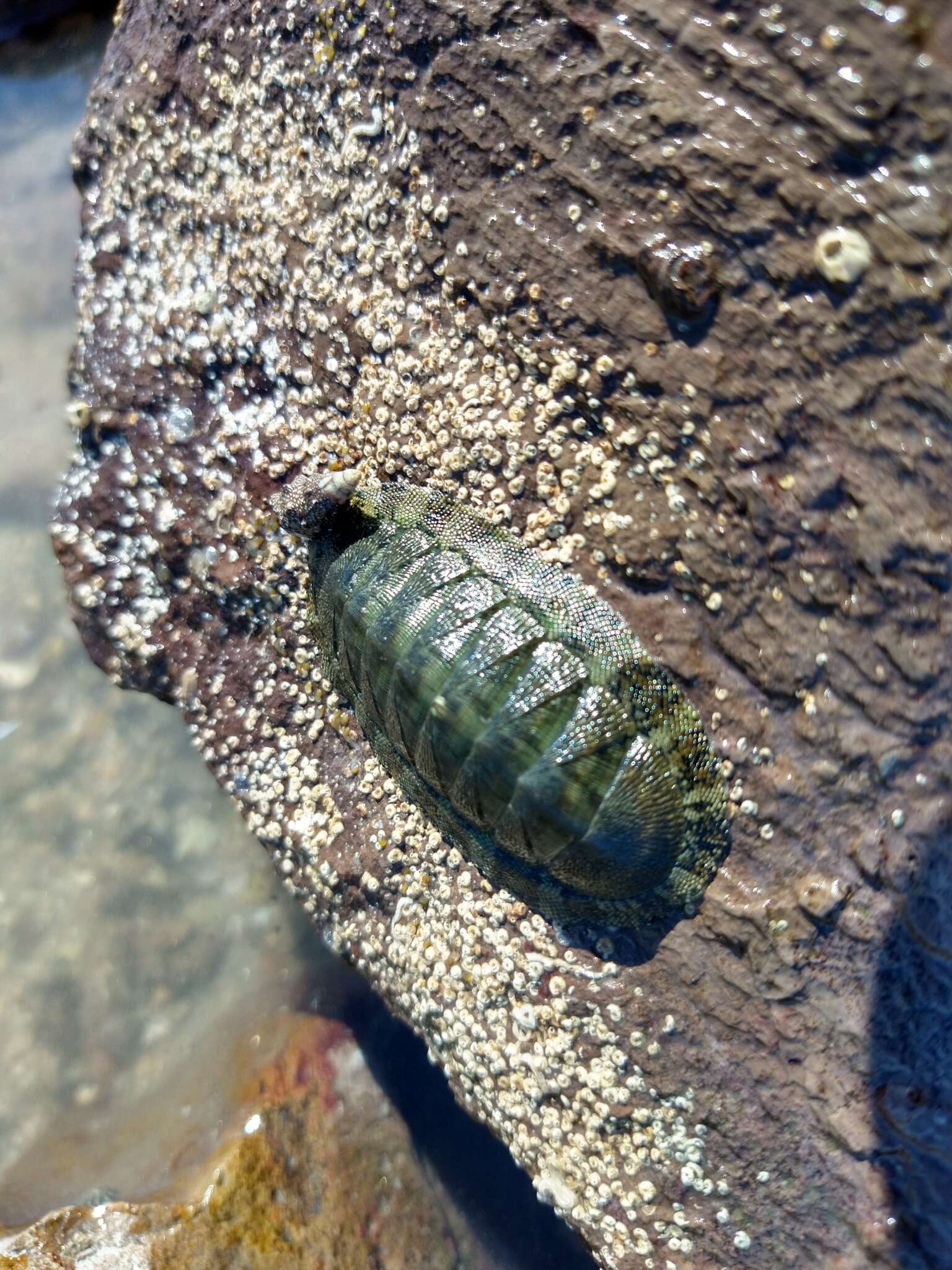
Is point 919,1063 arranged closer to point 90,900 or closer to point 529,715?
point 529,715

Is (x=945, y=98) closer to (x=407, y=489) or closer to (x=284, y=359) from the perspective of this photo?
(x=407, y=489)

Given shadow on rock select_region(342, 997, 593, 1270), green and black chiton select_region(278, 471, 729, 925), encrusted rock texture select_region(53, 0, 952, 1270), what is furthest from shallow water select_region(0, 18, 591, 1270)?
green and black chiton select_region(278, 471, 729, 925)

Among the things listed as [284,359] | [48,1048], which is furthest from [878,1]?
[48,1048]

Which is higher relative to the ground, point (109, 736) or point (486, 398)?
point (486, 398)

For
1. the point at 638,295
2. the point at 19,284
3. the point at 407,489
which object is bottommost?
the point at 19,284

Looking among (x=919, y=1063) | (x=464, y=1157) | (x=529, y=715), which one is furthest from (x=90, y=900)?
(x=919, y=1063)

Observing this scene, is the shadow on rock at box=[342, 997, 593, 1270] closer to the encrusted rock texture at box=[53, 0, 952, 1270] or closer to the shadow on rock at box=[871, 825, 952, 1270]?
the encrusted rock texture at box=[53, 0, 952, 1270]
